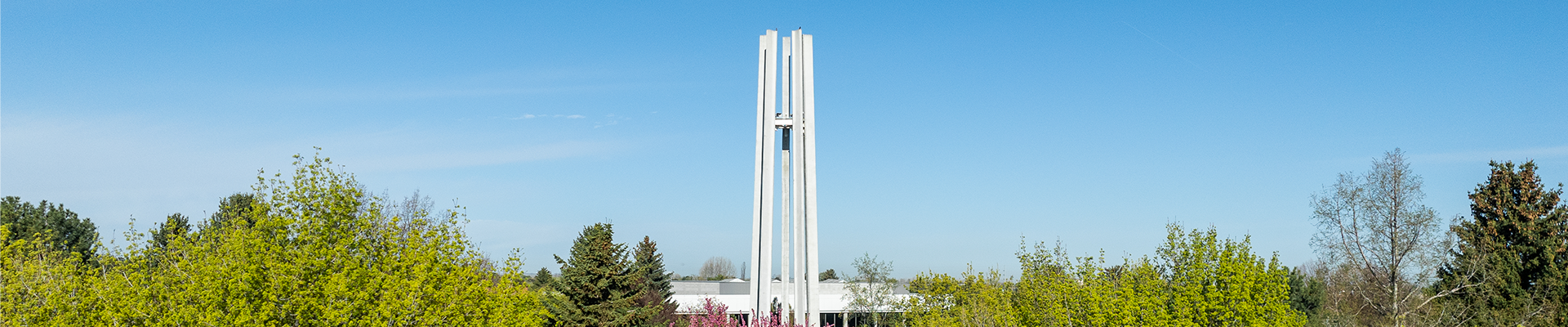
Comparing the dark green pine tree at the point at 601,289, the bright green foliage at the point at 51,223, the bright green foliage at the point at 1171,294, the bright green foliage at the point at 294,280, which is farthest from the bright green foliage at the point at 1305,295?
the bright green foliage at the point at 51,223

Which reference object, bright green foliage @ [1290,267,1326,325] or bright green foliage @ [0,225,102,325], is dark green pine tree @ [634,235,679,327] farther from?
bright green foliage @ [1290,267,1326,325]

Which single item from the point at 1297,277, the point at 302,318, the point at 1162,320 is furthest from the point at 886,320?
the point at 302,318

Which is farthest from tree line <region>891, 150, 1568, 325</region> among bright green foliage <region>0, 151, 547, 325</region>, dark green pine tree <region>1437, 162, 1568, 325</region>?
bright green foliage <region>0, 151, 547, 325</region>

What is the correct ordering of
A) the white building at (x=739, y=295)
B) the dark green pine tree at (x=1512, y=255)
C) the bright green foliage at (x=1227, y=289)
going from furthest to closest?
the white building at (x=739, y=295), the dark green pine tree at (x=1512, y=255), the bright green foliage at (x=1227, y=289)

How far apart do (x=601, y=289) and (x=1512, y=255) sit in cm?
2457

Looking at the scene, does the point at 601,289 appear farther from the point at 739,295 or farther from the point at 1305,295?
the point at 1305,295

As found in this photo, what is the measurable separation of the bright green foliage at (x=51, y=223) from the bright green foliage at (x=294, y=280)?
20874mm

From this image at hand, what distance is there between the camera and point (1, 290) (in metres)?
14.9

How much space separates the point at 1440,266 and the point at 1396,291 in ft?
7.69

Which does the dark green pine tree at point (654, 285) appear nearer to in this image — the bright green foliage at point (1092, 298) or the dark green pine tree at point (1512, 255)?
the bright green foliage at point (1092, 298)

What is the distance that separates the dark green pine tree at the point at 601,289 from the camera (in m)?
19.0

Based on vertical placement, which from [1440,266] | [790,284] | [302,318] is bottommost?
[302,318]

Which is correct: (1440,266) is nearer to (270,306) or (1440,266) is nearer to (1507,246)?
(1507,246)

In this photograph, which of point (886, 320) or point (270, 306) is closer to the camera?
point (270, 306)
